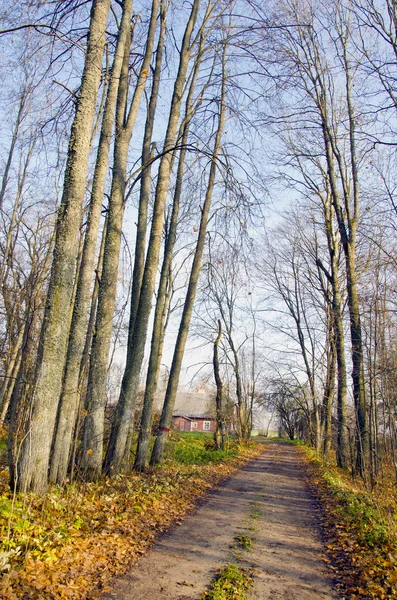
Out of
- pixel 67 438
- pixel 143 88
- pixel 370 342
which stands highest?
pixel 143 88

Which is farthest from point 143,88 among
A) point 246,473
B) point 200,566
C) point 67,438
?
point 246,473

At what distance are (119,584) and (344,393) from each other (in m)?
12.4

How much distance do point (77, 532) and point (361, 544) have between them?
3442mm

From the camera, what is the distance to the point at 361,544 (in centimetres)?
540

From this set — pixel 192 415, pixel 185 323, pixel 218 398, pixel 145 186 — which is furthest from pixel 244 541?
pixel 192 415

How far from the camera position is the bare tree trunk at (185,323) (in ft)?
37.4

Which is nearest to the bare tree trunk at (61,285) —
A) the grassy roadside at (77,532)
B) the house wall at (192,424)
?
the grassy roadside at (77,532)

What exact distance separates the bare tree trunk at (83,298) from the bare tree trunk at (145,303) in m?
1.26

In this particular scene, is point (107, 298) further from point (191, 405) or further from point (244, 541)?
point (191, 405)

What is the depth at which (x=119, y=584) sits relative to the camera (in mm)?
3822

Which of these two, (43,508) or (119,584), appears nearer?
(119,584)

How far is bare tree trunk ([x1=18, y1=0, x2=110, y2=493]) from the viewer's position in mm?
5223

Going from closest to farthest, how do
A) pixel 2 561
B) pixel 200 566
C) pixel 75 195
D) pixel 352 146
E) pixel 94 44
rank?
pixel 2 561 < pixel 200 566 < pixel 75 195 < pixel 94 44 < pixel 352 146

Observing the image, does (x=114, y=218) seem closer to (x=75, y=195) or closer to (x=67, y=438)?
(x=75, y=195)
